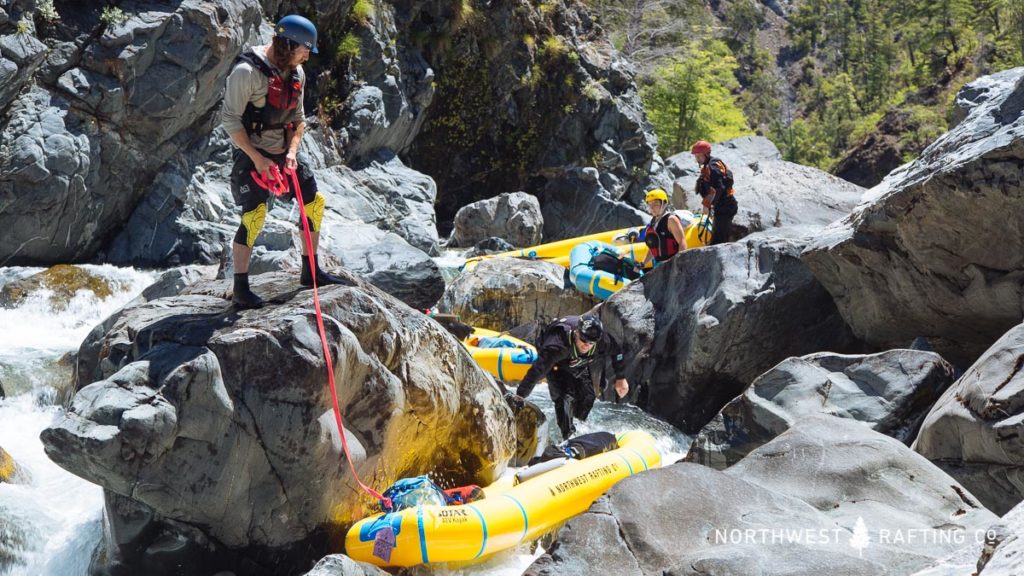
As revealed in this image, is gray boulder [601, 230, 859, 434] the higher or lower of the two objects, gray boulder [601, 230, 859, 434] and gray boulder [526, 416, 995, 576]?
the lower

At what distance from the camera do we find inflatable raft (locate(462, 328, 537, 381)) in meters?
10.1

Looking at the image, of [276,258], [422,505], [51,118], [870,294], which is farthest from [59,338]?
[870,294]

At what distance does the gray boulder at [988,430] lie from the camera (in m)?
5.10

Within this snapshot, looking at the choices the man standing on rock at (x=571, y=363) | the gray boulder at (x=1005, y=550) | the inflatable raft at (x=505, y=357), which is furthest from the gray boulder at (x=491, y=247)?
the gray boulder at (x=1005, y=550)

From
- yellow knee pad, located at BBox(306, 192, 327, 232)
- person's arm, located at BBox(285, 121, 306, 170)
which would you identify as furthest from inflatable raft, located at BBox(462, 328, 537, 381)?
person's arm, located at BBox(285, 121, 306, 170)

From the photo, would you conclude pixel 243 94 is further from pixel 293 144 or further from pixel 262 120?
pixel 293 144

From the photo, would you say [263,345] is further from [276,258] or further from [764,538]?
[276,258]

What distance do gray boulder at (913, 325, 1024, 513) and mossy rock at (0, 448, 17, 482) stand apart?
20.5 ft

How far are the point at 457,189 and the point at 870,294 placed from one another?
18288 millimetres

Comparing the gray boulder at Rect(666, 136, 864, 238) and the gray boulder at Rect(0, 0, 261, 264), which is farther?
the gray boulder at Rect(0, 0, 261, 264)

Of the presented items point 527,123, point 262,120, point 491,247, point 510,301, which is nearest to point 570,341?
point 262,120

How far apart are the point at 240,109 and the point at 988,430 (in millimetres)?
4690

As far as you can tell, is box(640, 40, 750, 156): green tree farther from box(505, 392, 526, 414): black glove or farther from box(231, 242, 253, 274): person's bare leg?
box(231, 242, 253, 274): person's bare leg

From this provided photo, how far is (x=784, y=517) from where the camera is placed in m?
4.45
